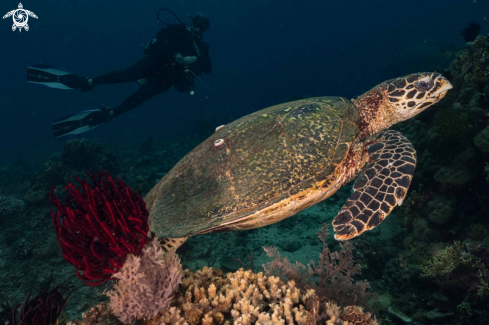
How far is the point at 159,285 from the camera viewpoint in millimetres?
2041

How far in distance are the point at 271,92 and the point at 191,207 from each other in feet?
Answer: 198

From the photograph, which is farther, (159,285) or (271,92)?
(271,92)

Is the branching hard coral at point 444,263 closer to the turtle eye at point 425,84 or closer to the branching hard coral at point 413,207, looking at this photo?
the branching hard coral at point 413,207

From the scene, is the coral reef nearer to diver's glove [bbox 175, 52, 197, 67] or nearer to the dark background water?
diver's glove [bbox 175, 52, 197, 67]

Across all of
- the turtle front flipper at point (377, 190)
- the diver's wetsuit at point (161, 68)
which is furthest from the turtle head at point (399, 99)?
the diver's wetsuit at point (161, 68)

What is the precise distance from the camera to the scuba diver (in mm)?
9578

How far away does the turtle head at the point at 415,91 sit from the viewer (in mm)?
3713

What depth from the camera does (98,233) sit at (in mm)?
1819

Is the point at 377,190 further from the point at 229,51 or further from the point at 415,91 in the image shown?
the point at 229,51

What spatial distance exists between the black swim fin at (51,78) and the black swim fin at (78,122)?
1.38 meters

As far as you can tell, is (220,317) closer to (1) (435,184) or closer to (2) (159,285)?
(2) (159,285)

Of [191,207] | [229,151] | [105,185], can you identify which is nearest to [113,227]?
[105,185]

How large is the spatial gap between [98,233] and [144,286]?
586mm

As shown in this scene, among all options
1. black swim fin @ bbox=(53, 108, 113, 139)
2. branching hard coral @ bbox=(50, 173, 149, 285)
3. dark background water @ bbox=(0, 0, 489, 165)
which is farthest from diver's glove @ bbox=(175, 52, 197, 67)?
dark background water @ bbox=(0, 0, 489, 165)
